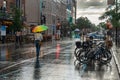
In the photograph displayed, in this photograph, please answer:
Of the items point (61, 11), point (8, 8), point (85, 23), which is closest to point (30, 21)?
point (8, 8)

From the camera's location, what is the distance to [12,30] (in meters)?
63.1

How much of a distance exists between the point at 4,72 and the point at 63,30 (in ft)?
344

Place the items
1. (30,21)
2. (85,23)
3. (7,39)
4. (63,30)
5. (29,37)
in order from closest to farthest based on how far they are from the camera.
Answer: (7,39) < (29,37) < (30,21) < (63,30) < (85,23)

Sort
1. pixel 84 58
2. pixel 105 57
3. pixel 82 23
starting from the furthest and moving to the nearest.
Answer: pixel 82 23 → pixel 105 57 → pixel 84 58

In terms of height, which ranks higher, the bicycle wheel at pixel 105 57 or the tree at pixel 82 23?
the tree at pixel 82 23

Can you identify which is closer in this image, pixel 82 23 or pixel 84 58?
pixel 84 58

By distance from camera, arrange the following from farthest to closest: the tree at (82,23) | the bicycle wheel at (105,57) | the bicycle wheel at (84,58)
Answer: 1. the tree at (82,23)
2. the bicycle wheel at (105,57)
3. the bicycle wheel at (84,58)

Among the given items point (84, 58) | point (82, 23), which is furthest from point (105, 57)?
point (82, 23)

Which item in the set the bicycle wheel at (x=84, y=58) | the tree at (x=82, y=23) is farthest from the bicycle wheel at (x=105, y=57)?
the tree at (x=82, y=23)

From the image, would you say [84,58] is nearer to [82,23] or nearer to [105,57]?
[105,57]

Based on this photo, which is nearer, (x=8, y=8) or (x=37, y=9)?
(x=8, y=8)

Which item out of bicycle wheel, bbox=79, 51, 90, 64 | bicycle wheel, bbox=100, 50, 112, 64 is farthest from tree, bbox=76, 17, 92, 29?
bicycle wheel, bbox=79, 51, 90, 64

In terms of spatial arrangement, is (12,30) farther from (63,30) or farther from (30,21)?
(63,30)

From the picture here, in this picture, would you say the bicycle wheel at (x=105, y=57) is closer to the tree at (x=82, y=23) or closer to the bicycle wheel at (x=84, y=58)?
the bicycle wheel at (x=84, y=58)
